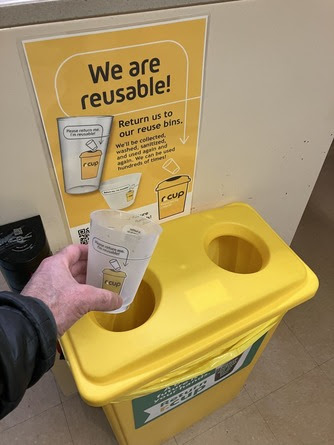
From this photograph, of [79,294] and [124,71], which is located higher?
[124,71]

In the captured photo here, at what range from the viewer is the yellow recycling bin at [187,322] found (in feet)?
1.89

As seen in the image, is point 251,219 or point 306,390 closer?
point 251,219

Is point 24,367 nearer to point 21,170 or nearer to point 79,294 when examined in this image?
point 79,294

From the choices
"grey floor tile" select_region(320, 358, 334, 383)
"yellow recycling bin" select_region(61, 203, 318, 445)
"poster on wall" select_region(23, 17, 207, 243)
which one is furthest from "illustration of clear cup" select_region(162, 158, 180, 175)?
"grey floor tile" select_region(320, 358, 334, 383)

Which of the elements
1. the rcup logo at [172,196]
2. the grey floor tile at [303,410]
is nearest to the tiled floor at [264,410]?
the grey floor tile at [303,410]

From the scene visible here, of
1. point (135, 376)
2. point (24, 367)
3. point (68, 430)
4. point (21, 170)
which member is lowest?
point (68, 430)

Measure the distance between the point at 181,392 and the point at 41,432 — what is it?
0.52 meters

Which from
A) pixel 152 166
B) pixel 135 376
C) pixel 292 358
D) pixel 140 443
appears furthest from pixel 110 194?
pixel 292 358

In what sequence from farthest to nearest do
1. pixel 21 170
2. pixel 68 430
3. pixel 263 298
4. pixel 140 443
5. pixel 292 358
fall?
pixel 292 358, pixel 68 430, pixel 140 443, pixel 263 298, pixel 21 170

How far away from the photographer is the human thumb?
531 mm

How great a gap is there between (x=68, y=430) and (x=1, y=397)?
71 centimetres

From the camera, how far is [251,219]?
808 millimetres

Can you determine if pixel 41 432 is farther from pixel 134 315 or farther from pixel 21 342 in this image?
pixel 21 342

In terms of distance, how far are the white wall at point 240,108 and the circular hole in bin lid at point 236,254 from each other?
98 mm
